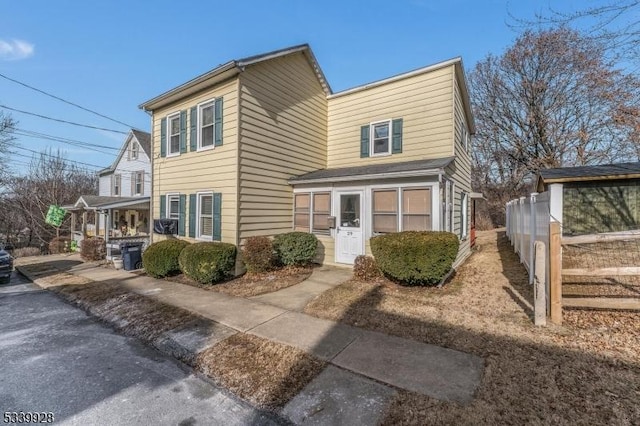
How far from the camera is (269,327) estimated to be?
489 cm

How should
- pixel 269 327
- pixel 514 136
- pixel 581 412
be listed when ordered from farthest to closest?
pixel 514 136 < pixel 269 327 < pixel 581 412

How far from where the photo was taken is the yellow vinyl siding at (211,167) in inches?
340

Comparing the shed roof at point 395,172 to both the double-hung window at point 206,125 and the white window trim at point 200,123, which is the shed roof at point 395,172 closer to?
the white window trim at point 200,123

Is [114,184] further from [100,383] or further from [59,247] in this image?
[100,383]

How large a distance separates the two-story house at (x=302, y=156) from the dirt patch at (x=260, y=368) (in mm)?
4710

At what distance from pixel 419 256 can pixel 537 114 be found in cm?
2211

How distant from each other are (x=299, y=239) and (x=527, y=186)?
2444 centimetres

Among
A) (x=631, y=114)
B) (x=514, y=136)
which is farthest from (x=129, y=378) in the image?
(x=514, y=136)

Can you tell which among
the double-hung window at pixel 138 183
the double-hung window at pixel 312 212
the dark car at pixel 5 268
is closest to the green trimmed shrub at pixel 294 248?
the double-hung window at pixel 312 212

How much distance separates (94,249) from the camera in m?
13.9

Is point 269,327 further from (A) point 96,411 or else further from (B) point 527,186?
(B) point 527,186

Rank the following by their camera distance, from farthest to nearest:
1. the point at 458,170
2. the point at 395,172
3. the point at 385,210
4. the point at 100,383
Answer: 1. the point at 458,170
2. the point at 385,210
3. the point at 395,172
4. the point at 100,383

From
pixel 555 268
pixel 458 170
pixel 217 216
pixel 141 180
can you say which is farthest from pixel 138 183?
pixel 555 268

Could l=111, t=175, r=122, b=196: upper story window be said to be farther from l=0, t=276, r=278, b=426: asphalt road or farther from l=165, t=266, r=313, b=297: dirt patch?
l=0, t=276, r=278, b=426: asphalt road
